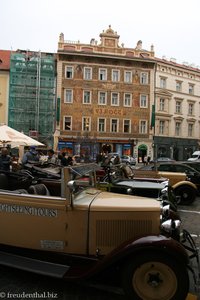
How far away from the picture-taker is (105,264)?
370cm

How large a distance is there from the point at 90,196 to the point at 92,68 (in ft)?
Result: 128

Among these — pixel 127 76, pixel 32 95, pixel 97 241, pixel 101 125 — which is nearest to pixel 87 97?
pixel 101 125

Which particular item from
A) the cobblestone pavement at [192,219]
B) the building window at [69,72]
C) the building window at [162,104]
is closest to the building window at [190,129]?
the building window at [162,104]

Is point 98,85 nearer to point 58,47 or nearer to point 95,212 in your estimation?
point 58,47

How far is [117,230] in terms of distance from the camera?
395 cm

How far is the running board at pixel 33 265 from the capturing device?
385 centimetres

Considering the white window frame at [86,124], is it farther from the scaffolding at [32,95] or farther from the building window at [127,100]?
the building window at [127,100]

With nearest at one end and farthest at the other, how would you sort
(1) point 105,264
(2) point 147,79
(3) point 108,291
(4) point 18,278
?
(1) point 105,264 → (3) point 108,291 → (4) point 18,278 → (2) point 147,79

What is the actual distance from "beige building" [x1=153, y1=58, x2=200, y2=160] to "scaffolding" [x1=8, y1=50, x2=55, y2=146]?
14.0m

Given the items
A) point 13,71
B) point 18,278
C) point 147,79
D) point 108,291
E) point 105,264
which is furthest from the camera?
point 147,79

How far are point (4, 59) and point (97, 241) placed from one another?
143ft

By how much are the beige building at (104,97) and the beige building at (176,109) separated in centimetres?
182

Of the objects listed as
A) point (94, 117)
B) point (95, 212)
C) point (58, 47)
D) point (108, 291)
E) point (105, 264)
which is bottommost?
point (108, 291)

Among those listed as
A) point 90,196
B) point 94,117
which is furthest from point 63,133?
point 90,196
